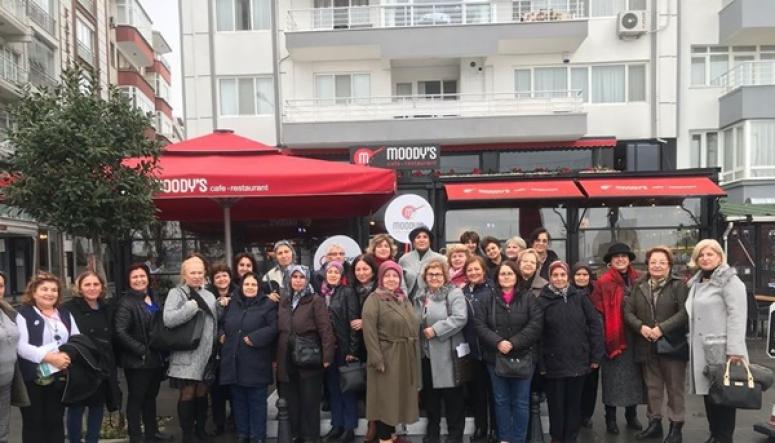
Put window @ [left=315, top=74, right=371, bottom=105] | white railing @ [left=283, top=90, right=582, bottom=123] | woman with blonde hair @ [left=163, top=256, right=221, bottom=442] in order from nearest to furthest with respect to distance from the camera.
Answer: woman with blonde hair @ [left=163, top=256, right=221, bottom=442] < white railing @ [left=283, top=90, right=582, bottom=123] < window @ [left=315, top=74, right=371, bottom=105]

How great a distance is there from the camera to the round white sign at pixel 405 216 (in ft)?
28.1

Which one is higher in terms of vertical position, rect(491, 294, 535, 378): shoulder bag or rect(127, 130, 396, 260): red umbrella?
rect(127, 130, 396, 260): red umbrella

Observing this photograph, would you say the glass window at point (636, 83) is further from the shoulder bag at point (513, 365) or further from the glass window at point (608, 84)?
the shoulder bag at point (513, 365)

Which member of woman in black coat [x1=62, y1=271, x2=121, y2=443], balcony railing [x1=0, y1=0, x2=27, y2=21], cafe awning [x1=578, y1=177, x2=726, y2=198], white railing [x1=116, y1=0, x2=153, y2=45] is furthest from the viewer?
white railing [x1=116, y1=0, x2=153, y2=45]

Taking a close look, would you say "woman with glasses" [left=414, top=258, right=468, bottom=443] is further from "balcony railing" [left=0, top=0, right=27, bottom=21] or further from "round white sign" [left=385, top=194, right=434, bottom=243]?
"balcony railing" [left=0, top=0, right=27, bottom=21]

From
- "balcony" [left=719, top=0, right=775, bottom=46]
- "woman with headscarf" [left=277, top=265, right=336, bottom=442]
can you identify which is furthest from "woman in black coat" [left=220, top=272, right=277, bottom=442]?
"balcony" [left=719, top=0, right=775, bottom=46]

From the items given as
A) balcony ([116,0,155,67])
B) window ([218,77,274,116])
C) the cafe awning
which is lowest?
the cafe awning

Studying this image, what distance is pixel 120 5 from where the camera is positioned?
1491 inches

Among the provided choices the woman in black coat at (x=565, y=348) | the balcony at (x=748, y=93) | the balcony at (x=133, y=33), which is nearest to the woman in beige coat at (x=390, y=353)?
the woman in black coat at (x=565, y=348)

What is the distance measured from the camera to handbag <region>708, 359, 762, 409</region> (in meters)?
4.72

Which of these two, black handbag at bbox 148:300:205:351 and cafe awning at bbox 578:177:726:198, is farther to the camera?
cafe awning at bbox 578:177:726:198

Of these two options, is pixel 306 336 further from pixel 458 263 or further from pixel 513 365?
pixel 513 365

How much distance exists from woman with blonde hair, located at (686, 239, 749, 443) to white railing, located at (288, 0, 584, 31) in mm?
15066

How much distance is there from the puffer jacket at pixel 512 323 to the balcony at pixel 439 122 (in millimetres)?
12732
